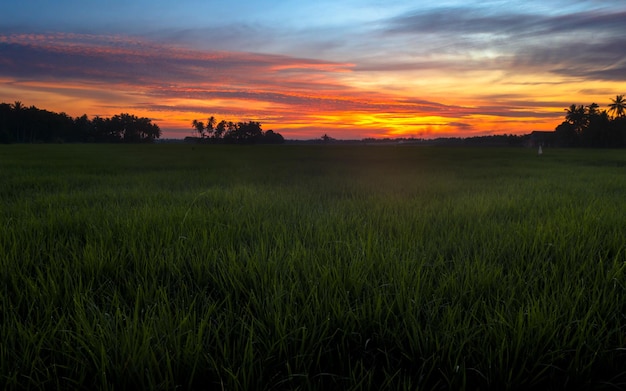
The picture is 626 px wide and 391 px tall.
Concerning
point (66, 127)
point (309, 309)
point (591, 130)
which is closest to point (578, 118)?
point (591, 130)

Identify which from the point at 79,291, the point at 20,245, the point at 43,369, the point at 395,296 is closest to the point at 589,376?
the point at 395,296

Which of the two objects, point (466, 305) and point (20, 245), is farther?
point (20, 245)

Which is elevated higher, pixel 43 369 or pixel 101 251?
pixel 101 251

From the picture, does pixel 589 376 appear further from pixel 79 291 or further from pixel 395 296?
pixel 79 291

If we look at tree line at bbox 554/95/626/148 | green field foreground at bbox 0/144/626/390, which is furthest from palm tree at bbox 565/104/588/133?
green field foreground at bbox 0/144/626/390

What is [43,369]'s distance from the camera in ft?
4.41

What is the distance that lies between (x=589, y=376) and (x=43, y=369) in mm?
2088

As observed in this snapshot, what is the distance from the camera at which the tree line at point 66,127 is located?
98.4 m

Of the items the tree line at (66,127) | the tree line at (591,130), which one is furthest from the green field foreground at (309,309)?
the tree line at (66,127)

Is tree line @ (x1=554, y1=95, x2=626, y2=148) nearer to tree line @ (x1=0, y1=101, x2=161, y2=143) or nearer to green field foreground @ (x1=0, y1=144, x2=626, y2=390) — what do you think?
green field foreground @ (x1=0, y1=144, x2=626, y2=390)

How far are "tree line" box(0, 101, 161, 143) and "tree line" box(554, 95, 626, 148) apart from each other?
12149 centimetres

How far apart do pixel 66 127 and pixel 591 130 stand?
444 feet

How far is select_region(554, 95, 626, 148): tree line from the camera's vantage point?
230 ft

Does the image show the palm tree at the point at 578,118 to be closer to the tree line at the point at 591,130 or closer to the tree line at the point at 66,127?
the tree line at the point at 591,130
